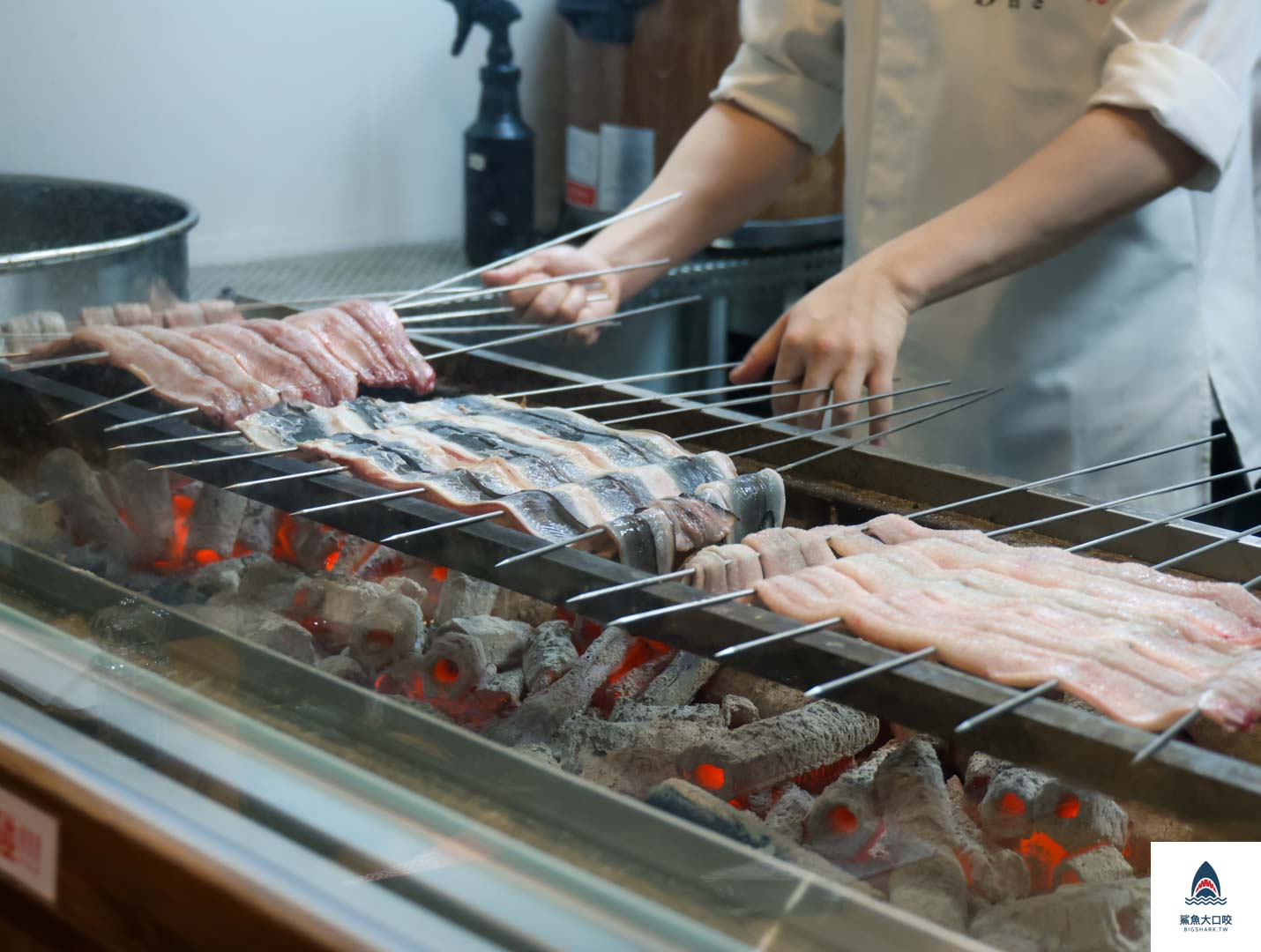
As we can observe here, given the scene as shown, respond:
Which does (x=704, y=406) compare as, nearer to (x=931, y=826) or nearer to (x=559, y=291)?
(x=559, y=291)

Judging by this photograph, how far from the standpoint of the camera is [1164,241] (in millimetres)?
2422


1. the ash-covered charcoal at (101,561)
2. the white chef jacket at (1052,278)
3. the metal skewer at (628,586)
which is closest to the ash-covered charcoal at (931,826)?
the metal skewer at (628,586)

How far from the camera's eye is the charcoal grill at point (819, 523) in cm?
98

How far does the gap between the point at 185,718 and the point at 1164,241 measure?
2036mm

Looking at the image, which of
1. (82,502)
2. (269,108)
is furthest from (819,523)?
(269,108)

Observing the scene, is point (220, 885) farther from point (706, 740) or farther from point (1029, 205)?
point (1029, 205)

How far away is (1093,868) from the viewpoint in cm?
123

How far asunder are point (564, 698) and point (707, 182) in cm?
150

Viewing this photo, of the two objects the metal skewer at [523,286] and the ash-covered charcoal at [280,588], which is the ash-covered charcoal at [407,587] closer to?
the ash-covered charcoal at [280,588]

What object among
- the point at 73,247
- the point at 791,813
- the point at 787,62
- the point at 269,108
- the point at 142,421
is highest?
the point at 787,62

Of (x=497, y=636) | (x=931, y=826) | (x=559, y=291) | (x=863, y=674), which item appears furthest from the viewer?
(x=559, y=291)

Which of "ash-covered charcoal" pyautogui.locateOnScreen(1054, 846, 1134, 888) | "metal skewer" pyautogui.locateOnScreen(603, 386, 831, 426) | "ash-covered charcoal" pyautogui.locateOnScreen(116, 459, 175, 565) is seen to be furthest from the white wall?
"ash-covered charcoal" pyautogui.locateOnScreen(1054, 846, 1134, 888)

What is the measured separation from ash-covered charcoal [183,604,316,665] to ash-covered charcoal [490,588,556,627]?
1.07ft

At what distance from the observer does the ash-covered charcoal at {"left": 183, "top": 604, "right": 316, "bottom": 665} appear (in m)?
1.38
